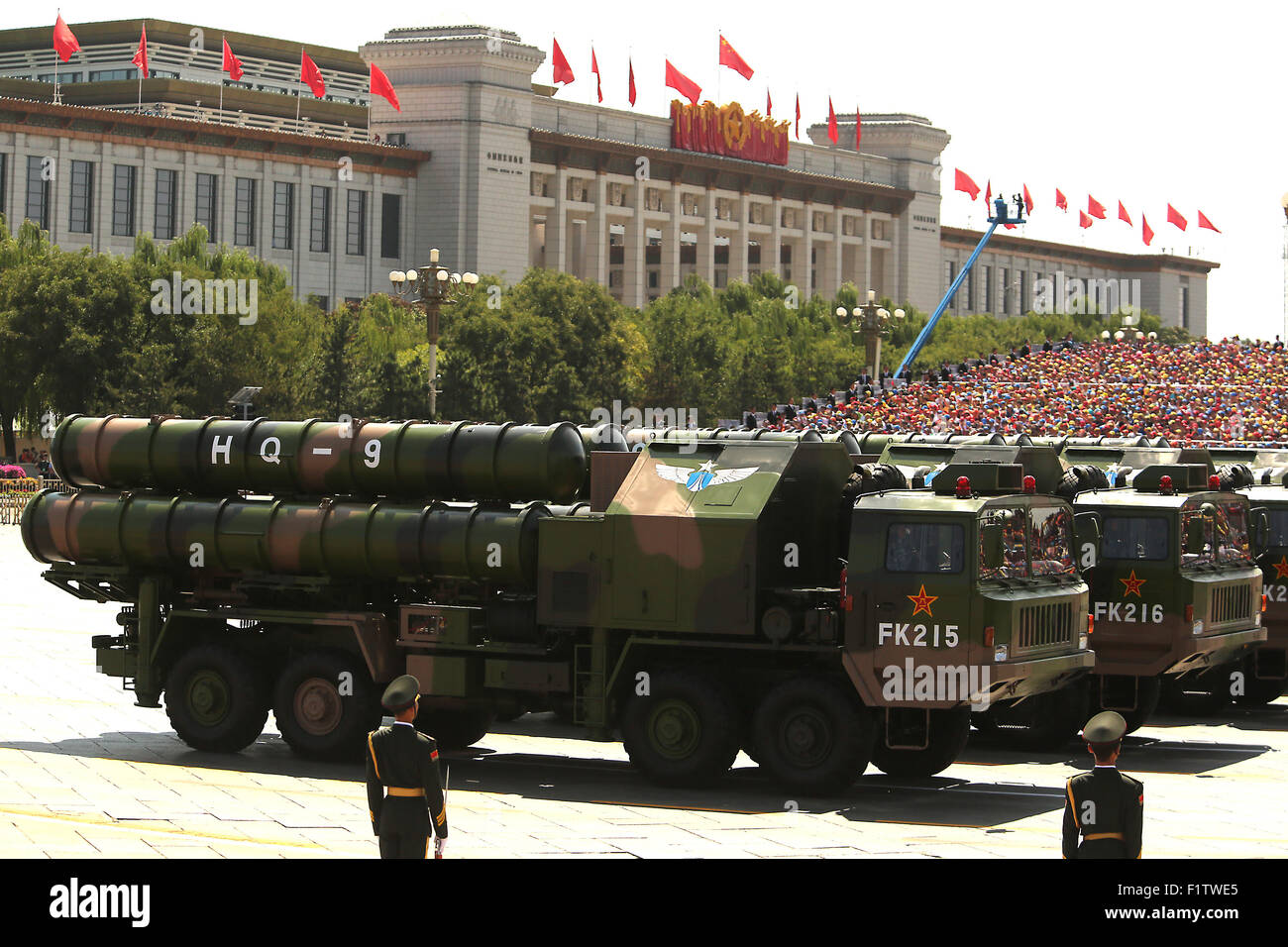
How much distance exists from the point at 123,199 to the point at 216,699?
80276mm

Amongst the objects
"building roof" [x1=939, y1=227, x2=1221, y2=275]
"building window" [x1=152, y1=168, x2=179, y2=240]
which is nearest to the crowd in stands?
"building window" [x1=152, y1=168, x2=179, y2=240]

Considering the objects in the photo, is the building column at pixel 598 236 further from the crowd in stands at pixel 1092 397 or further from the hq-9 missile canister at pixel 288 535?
the hq-9 missile canister at pixel 288 535

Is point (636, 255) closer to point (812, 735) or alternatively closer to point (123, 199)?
point (123, 199)

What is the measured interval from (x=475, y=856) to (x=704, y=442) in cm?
522

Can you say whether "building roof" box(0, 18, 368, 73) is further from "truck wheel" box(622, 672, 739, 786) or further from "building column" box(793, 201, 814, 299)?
"truck wheel" box(622, 672, 739, 786)

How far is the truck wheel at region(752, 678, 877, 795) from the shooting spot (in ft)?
53.6

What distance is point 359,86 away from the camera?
154000 millimetres

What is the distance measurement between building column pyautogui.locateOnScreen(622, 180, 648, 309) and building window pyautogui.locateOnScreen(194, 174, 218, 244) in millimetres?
28276

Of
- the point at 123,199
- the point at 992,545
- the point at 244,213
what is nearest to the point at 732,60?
the point at 244,213

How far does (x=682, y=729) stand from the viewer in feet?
55.8

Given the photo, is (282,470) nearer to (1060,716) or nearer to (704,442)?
(704,442)

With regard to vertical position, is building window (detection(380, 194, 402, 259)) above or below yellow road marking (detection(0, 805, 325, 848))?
above
